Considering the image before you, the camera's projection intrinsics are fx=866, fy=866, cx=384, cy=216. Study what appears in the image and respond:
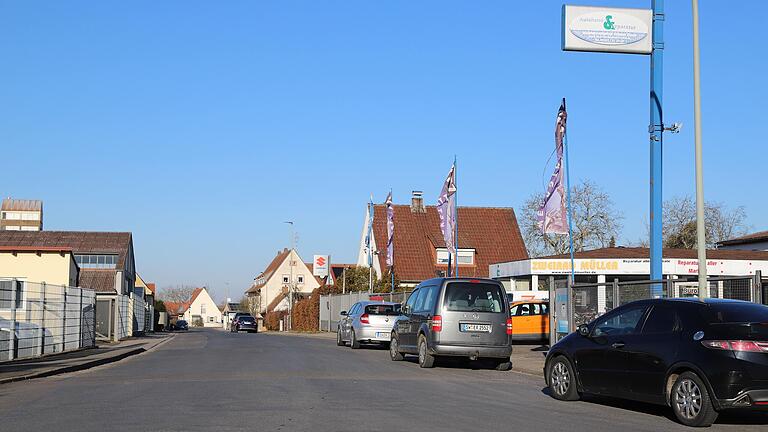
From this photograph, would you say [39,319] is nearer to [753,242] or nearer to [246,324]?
[246,324]

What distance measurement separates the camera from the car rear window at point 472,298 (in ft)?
60.5

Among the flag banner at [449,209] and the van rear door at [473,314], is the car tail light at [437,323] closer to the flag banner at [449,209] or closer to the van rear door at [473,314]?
the van rear door at [473,314]

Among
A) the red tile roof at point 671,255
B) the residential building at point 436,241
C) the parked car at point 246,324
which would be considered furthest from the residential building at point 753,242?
the parked car at point 246,324

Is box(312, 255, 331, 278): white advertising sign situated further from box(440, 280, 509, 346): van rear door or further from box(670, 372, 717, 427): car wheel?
box(670, 372, 717, 427): car wheel

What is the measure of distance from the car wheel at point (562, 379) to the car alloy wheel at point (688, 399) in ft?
7.49

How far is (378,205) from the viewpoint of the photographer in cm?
6644

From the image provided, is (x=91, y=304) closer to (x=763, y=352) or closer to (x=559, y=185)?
(x=559, y=185)

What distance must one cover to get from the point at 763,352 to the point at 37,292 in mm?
16824

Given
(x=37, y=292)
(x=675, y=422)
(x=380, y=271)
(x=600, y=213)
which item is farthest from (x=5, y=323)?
(x=600, y=213)

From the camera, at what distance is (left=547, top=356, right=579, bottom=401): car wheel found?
42.0ft

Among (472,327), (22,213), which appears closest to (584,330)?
(472,327)

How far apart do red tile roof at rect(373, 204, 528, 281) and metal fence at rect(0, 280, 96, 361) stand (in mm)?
35767

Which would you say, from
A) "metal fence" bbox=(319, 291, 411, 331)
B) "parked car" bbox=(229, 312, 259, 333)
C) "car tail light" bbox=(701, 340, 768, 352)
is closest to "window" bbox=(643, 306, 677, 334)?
"car tail light" bbox=(701, 340, 768, 352)

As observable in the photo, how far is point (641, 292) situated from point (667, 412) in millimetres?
7879
